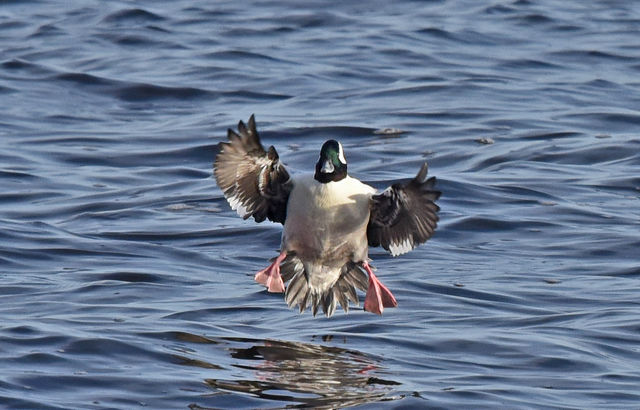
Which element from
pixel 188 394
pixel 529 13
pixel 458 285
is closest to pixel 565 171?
pixel 458 285

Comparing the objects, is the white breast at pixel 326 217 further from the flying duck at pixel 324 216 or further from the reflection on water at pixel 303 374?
the reflection on water at pixel 303 374

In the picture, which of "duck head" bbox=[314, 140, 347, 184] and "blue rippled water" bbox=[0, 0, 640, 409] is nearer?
"blue rippled water" bbox=[0, 0, 640, 409]

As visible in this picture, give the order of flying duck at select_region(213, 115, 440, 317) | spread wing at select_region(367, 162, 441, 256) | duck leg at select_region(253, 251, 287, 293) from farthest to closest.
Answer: duck leg at select_region(253, 251, 287, 293) < flying duck at select_region(213, 115, 440, 317) < spread wing at select_region(367, 162, 441, 256)

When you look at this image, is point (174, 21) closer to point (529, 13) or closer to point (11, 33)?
point (11, 33)

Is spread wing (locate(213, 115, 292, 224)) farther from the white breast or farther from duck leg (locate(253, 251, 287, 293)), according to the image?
duck leg (locate(253, 251, 287, 293))

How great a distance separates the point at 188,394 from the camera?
287 inches

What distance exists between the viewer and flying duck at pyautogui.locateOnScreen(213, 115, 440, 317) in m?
8.53

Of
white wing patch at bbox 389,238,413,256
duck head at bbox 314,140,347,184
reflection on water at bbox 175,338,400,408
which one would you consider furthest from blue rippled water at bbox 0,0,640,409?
duck head at bbox 314,140,347,184

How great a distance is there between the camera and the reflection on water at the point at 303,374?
7355 mm

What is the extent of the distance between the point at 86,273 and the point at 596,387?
4028 millimetres

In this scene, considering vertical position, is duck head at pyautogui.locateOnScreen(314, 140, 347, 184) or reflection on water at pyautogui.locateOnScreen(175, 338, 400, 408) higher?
duck head at pyautogui.locateOnScreen(314, 140, 347, 184)

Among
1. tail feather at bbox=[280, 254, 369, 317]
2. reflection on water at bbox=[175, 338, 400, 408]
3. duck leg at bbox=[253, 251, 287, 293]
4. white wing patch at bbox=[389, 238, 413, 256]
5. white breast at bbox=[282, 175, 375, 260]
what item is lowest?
reflection on water at bbox=[175, 338, 400, 408]

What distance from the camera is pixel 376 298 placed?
8.84m

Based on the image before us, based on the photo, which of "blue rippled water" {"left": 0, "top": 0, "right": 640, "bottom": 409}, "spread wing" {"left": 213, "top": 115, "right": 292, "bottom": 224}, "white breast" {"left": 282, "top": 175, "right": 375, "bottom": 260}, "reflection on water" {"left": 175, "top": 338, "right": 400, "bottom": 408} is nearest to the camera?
"reflection on water" {"left": 175, "top": 338, "right": 400, "bottom": 408}
